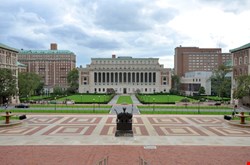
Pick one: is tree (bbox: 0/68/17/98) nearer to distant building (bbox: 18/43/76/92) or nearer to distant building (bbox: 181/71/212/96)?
distant building (bbox: 181/71/212/96)

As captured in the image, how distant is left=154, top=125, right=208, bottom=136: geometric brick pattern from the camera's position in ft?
87.1

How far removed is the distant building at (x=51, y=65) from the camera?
153 metres

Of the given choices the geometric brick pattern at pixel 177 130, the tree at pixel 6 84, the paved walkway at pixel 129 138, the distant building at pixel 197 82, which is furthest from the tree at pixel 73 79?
the geometric brick pattern at pixel 177 130

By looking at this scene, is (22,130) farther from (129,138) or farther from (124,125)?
(129,138)

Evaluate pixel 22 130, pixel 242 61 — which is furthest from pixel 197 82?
pixel 22 130

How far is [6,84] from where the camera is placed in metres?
58.8

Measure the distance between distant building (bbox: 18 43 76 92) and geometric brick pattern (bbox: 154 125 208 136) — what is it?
129 meters

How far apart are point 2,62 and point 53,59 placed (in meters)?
92.5

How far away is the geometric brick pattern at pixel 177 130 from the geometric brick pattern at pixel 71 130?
8305mm

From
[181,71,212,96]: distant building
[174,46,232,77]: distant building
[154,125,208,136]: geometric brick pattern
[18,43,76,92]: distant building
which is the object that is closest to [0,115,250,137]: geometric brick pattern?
[154,125,208,136]: geometric brick pattern

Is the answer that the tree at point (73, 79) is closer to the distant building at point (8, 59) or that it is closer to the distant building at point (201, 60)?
the distant building at point (8, 59)
